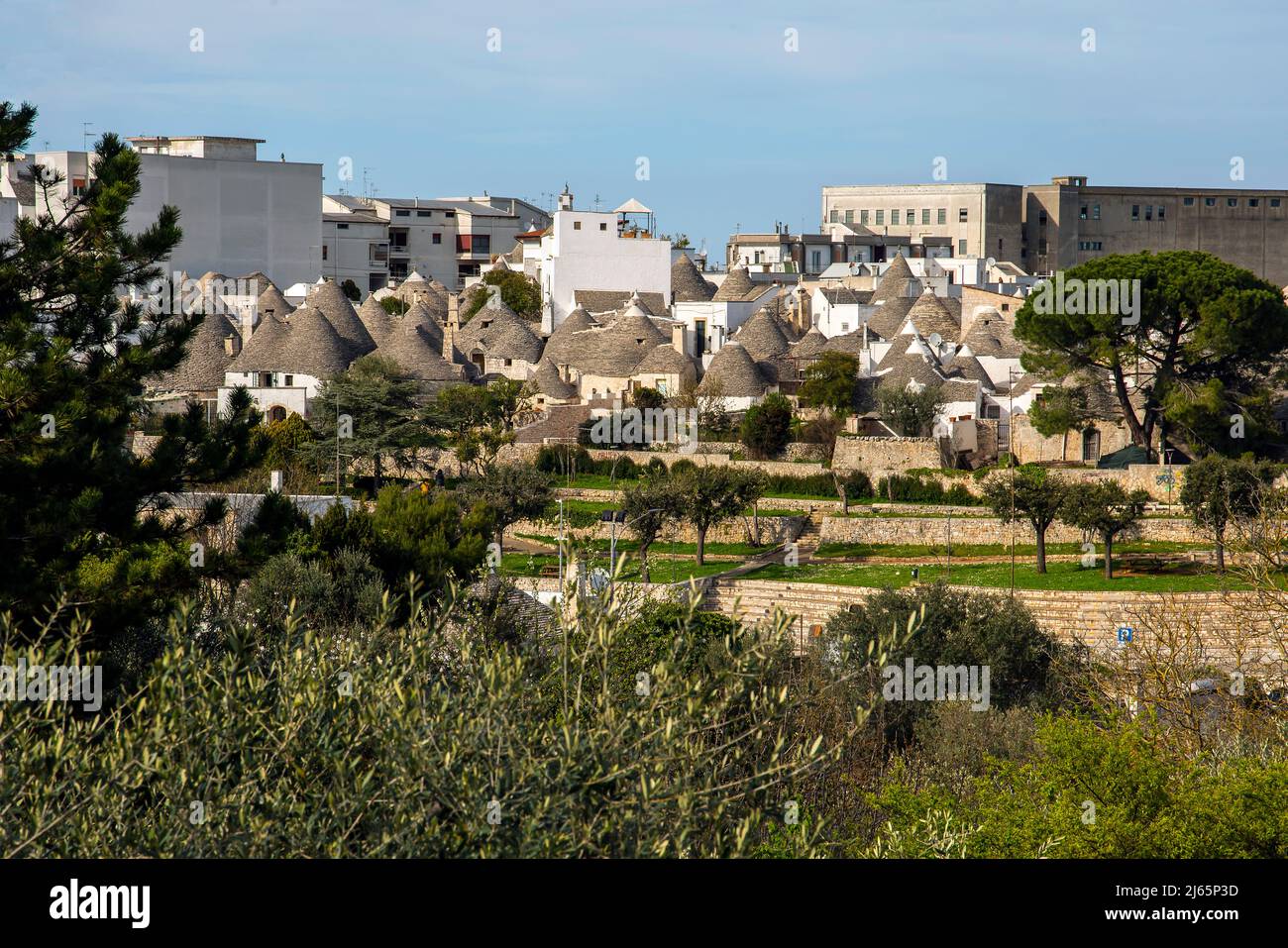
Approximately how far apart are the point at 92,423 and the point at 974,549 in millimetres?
23890

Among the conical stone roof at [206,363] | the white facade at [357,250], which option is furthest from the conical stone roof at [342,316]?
the white facade at [357,250]

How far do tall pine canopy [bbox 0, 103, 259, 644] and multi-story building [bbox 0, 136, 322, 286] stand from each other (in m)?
56.7

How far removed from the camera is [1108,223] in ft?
303

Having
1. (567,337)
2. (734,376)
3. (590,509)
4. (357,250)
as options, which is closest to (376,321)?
(567,337)

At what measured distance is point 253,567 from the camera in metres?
16.8

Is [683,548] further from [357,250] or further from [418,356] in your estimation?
[357,250]

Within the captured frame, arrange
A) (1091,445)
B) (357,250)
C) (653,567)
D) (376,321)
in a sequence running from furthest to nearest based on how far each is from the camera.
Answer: (357,250) → (376,321) → (1091,445) → (653,567)

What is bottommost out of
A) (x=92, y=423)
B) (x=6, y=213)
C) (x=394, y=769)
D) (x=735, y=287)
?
(x=394, y=769)

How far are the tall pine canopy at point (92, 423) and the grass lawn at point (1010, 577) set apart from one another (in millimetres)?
17131

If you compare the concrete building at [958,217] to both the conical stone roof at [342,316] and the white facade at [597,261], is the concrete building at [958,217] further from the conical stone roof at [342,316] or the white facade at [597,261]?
the conical stone roof at [342,316]

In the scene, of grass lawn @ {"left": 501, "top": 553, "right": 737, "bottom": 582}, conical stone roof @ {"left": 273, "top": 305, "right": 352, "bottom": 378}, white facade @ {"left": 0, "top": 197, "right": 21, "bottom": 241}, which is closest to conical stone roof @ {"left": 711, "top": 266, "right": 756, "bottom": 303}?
conical stone roof @ {"left": 273, "top": 305, "right": 352, "bottom": 378}

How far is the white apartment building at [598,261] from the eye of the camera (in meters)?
68.1

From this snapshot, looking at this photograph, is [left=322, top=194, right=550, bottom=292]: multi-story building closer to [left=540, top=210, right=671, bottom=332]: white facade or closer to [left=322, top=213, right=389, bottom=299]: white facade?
[left=322, top=213, right=389, bottom=299]: white facade

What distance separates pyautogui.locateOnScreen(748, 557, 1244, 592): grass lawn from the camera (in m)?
30.8
